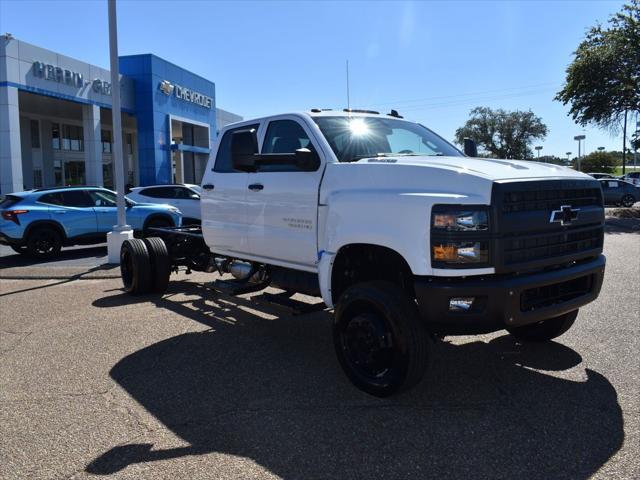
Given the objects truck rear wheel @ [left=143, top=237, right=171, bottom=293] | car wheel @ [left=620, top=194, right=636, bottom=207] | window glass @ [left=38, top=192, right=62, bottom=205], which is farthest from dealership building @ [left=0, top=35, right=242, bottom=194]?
car wheel @ [left=620, top=194, right=636, bottom=207]

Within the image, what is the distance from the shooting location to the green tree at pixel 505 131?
7006 centimetres

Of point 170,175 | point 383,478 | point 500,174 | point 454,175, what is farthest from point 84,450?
point 170,175

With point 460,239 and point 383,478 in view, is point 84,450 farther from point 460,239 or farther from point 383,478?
point 460,239

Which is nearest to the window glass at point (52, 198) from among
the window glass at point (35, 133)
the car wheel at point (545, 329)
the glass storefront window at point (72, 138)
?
the car wheel at point (545, 329)

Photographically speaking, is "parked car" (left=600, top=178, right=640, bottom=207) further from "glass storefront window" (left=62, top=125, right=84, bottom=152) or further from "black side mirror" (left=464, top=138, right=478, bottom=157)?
"glass storefront window" (left=62, top=125, right=84, bottom=152)

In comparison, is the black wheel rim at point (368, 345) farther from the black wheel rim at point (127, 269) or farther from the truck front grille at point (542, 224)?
the black wheel rim at point (127, 269)

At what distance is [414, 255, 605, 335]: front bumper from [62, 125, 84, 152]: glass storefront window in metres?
41.8

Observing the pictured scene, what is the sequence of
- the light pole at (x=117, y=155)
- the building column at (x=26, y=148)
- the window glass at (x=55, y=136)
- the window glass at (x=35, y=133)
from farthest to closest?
the window glass at (x=55, y=136)
the window glass at (x=35, y=133)
the building column at (x=26, y=148)
the light pole at (x=117, y=155)

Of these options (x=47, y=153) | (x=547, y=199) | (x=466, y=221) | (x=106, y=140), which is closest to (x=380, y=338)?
(x=466, y=221)

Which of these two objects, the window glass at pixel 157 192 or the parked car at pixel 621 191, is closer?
the window glass at pixel 157 192

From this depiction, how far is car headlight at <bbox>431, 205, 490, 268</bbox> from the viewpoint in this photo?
146 inches

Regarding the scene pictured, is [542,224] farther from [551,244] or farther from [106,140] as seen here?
[106,140]

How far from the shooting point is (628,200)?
2986 centimetres

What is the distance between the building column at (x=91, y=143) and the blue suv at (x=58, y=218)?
18290 mm
